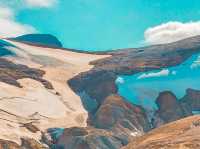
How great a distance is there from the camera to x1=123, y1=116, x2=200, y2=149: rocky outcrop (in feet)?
→ 208

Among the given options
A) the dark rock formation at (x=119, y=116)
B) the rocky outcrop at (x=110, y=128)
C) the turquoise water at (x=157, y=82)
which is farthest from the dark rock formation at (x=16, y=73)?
the rocky outcrop at (x=110, y=128)

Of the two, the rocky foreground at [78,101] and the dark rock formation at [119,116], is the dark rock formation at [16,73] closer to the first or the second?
the rocky foreground at [78,101]

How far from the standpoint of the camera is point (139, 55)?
188 m

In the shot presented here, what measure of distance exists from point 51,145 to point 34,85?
131 feet

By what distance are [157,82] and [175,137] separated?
296 ft

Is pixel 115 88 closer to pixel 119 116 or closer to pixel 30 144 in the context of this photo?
pixel 119 116

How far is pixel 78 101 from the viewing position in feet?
503

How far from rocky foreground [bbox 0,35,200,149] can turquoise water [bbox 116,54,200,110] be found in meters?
2.30

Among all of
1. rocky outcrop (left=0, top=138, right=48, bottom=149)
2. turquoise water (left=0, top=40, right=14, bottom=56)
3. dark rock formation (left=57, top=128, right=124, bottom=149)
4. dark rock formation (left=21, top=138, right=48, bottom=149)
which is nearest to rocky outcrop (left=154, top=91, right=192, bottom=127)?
dark rock formation (left=57, top=128, right=124, bottom=149)

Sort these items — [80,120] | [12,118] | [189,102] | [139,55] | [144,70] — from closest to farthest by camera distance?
[12,118], [80,120], [189,102], [144,70], [139,55]

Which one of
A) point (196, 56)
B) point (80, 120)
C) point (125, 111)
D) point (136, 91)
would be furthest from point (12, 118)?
point (196, 56)

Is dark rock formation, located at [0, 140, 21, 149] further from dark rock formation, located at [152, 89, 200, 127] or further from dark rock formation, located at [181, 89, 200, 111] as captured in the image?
dark rock formation, located at [181, 89, 200, 111]

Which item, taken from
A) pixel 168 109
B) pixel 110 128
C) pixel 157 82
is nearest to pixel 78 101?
pixel 157 82

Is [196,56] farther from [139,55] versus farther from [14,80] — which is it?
[14,80]
